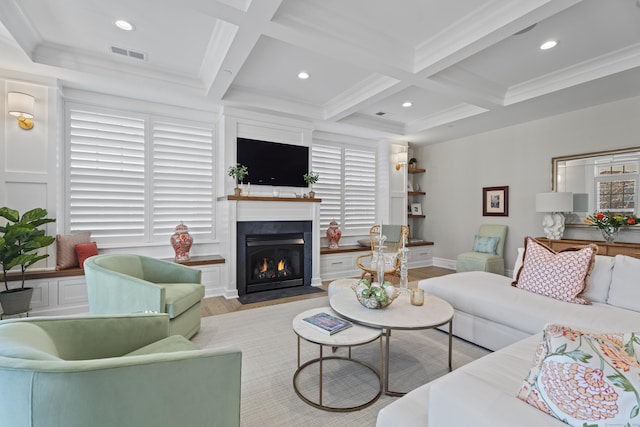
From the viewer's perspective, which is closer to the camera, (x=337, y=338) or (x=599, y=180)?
(x=337, y=338)

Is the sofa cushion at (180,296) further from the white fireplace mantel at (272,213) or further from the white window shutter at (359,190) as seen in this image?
the white window shutter at (359,190)

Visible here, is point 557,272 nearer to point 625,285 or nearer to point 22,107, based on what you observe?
point 625,285

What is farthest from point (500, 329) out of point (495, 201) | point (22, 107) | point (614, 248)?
point (22, 107)

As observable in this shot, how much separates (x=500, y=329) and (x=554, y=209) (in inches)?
95.7

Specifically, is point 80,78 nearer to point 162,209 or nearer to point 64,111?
point 64,111

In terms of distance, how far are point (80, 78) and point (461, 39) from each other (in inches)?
154

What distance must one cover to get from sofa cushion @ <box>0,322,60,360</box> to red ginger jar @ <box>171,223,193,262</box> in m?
2.70

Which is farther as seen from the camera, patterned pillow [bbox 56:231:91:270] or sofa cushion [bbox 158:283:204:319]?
patterned pillow [bbox 56:231:91:270]

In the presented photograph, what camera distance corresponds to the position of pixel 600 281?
2.33m

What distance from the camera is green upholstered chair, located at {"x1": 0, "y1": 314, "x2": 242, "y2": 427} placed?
850mm

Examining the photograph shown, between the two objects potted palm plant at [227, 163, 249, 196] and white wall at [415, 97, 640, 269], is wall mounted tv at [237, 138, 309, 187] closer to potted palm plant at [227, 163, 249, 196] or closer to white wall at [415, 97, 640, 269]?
potted palm plant at [227, 163, 249, 196]

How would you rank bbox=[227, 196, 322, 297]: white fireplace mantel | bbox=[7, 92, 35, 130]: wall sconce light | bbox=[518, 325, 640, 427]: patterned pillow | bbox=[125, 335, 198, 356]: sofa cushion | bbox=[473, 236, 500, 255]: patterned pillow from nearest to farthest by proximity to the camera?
bbox=[518, 325, 640, 427]: patterned pillow, bbox=[125, 335, 198, 356]: sofa cushion, bbox=[7, 92, 35, 130]: wall sconce light, bbox=[227, 196, 322, 297]: white fireplace mantel, bbox=[473, 236, 500, 255]: patterned pillow

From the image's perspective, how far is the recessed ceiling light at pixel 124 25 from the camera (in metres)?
2.53

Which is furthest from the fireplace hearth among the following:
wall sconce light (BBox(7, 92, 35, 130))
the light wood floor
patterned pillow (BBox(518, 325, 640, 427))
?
patterned pillow (BBox(518, 325, 640, 427))
